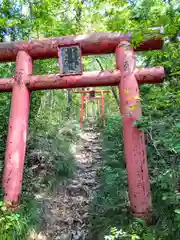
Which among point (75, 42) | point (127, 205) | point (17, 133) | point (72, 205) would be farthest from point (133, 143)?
point (75, 42)

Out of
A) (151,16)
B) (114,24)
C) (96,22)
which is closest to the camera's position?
(114,24)

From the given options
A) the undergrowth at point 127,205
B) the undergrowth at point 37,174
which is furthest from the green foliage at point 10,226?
the undergrowth at point 127,205

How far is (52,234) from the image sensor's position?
3.43 meters

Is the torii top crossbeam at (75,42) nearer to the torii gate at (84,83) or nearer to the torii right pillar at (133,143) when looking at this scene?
the torii gate at (84,83)

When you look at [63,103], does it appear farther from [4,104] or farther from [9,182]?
[9,182]

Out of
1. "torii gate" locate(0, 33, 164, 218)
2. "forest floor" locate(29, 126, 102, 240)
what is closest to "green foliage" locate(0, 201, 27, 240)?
"forest floor" locate(29, 126, 102, 240)

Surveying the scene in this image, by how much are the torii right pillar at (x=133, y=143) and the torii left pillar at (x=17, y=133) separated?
178cm

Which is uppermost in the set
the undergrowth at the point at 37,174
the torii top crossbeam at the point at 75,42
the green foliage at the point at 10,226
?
the torii top crossbeam at the point at 75,42

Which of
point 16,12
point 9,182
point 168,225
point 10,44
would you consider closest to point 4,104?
point 10,44

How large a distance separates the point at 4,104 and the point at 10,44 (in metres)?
1.60

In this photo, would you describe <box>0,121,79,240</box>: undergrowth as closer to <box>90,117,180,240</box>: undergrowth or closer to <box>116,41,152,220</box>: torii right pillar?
<box>90,117,180,240</box>: undergrowth

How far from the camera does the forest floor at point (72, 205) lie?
3.43 m

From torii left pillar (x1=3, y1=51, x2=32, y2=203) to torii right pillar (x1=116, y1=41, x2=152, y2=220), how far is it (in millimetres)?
1775

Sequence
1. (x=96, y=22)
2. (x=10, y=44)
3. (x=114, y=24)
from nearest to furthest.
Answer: (x=114, y=24)
(x=10, y=44)
(x=96, y=22)
